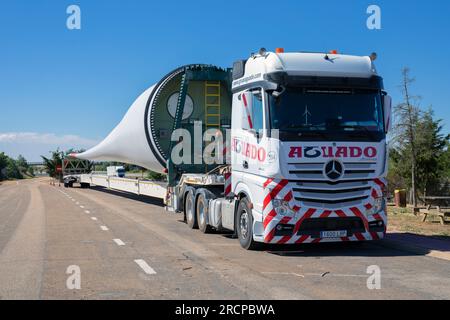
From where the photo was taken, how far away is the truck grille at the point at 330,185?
9.59m

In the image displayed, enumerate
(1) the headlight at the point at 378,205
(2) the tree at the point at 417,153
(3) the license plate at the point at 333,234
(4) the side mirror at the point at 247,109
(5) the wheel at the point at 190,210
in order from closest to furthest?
1. (3) the license plate at the point at 333,234
2. (1) the headlight at the point at 378,205
3. (4) the side mirror at the point at 247,109
4. (5) the wheel at the point at 190,210
5. (2) the tree at the point at 417,153

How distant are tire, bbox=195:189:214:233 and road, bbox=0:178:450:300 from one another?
25 centimetres

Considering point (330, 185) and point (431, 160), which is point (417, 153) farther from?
point (330, 185)

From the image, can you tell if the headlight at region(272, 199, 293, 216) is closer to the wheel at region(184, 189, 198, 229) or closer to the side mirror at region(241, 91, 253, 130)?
the side mirror at region(241, 91, 253, 130)

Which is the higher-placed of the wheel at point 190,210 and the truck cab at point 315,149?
the truck cab at point 315,149

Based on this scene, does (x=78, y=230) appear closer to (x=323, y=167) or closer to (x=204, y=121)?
(x=204, y=121)

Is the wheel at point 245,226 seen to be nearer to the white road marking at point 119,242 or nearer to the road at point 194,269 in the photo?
the road at point 194,269

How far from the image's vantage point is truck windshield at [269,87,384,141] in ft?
31.5

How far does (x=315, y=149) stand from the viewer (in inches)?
377

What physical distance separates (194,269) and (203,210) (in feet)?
16.6

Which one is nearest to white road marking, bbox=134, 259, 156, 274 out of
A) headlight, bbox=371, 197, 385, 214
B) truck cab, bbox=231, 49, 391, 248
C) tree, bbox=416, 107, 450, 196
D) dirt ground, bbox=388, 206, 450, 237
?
truck cab, bbox=231, 49, 391, 248

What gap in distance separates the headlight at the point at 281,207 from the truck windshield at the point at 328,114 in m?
1.14

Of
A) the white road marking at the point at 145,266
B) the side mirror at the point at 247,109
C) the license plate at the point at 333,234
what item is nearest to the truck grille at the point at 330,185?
the license plate at the point at 333,234
